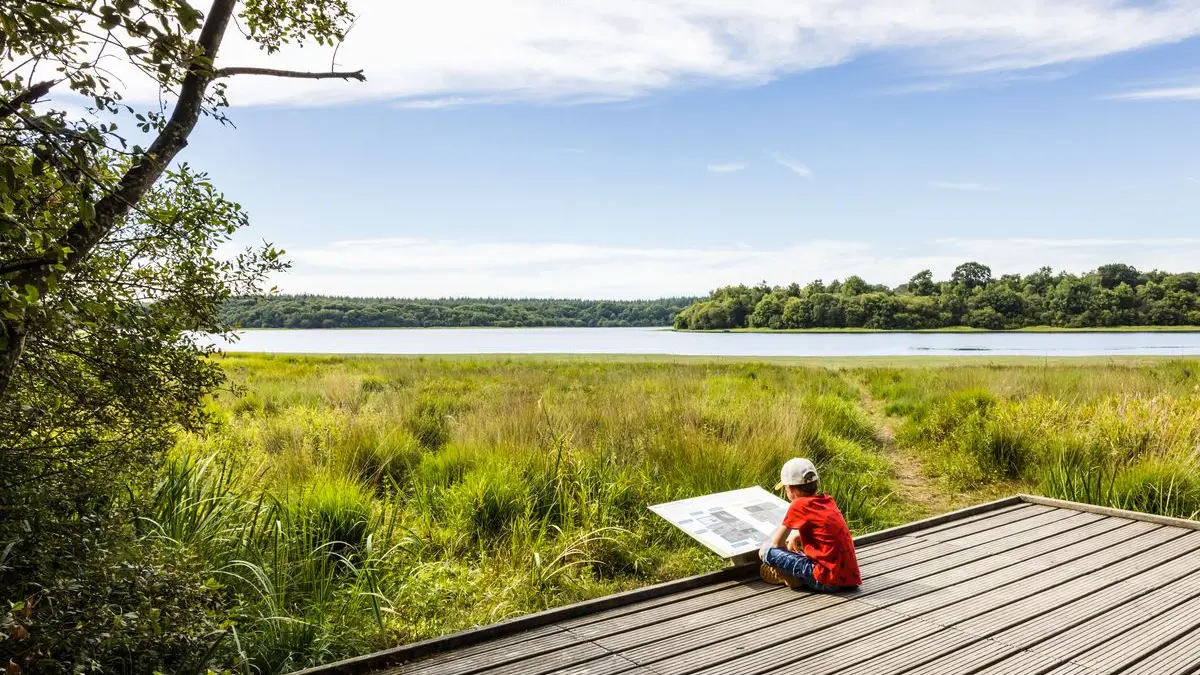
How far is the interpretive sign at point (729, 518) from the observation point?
464cm

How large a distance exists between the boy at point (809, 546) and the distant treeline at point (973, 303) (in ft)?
265

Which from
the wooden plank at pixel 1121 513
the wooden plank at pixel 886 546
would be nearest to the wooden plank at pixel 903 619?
the wooden plank at pixel 886 546

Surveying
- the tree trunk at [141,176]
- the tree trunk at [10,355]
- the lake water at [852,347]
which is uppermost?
the tree trunk at [141,176]

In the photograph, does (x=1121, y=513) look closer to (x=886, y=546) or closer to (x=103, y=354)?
(x=886, y=546)

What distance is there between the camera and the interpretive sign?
15.2 ft

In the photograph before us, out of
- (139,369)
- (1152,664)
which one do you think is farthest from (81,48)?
(1152,664)

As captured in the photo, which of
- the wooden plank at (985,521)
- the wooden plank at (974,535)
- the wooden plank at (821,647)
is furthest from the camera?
the wooden plank at (985,521)

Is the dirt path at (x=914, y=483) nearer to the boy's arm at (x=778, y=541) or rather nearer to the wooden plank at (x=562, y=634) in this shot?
the boy's arm at (x=778, y=541)

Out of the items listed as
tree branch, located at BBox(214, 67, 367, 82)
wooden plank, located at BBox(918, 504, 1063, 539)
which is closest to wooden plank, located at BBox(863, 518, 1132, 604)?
wooden plank, located at BBox(918, 504, 1063, 539)

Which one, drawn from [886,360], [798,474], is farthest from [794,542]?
[886,360]

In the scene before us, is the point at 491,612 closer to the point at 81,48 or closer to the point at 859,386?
the point at 81,48

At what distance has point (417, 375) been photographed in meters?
21.7

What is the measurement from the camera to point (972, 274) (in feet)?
304

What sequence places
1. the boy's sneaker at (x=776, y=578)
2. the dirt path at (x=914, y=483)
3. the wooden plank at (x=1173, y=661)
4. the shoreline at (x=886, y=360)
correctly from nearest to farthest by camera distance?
the wooden plank at (x=1173, y=661) < the boy's sneaker at (x=776, y=578) < the dirt path at (x=914, y=483) < the shoreline at (x=886, y=360)
